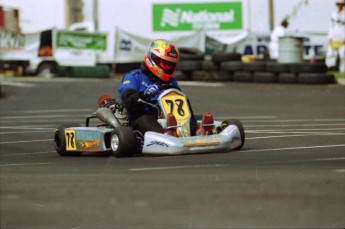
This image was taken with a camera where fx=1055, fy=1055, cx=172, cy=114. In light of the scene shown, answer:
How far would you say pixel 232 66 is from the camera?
24.0 m

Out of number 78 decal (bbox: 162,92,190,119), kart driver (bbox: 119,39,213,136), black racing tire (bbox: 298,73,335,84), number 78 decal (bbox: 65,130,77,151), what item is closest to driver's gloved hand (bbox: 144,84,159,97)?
kart driver (bbox: 119,39,213,136)

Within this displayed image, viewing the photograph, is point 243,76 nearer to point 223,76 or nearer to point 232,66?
point 232,66

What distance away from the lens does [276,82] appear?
2306 cm

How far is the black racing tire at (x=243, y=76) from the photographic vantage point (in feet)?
77.3

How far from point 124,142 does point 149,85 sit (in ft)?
3.20

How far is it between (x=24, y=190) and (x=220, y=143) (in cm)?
288

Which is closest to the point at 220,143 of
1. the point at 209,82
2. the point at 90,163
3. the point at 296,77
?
the point at 90,163

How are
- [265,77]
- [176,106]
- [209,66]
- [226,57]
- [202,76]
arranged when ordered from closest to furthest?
[176,106] < [265,77] < [226,57] < [209,66] < [202,76]

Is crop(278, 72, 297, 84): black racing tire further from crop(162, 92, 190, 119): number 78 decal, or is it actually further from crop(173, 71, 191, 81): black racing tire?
crop(162, 92, 190, 119): number 78 decal

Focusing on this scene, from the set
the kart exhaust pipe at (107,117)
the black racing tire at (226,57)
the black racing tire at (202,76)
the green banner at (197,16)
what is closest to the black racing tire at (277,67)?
the black racing tire at (226,57)

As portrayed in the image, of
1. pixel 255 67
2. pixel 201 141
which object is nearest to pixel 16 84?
pixel 255 67

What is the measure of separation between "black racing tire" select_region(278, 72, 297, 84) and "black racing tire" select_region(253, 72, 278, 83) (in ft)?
0.58

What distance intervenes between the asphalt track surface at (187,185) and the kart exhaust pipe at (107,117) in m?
0.33

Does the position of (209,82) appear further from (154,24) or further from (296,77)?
(154,24)
